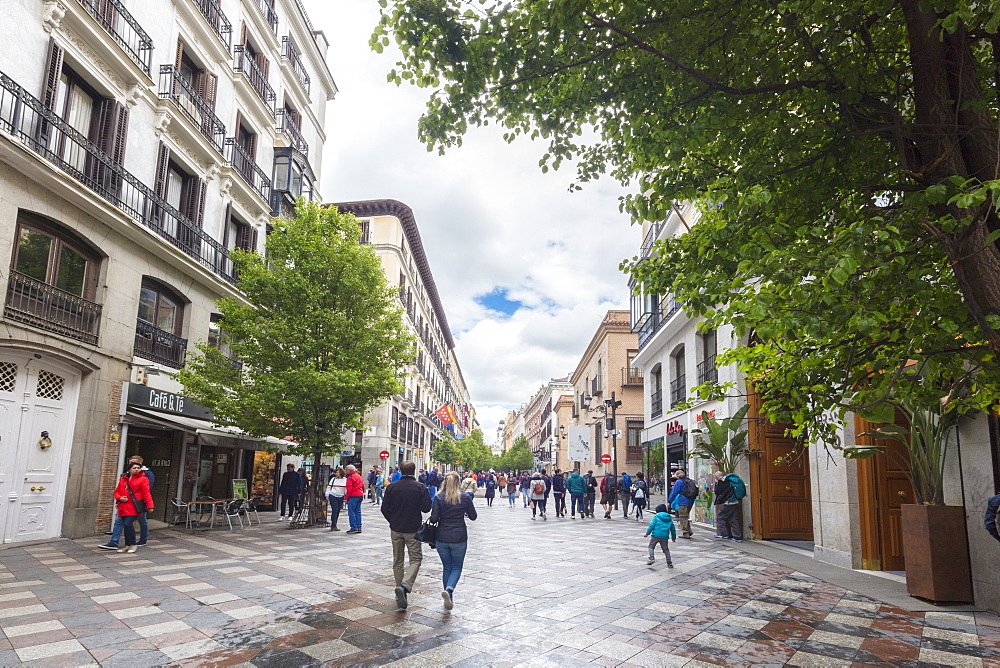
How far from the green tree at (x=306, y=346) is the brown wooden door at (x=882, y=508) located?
10.9m

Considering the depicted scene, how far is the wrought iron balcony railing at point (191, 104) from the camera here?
1623 centimetres

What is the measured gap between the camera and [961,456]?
27.4 ft

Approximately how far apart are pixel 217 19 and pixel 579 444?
20.8m

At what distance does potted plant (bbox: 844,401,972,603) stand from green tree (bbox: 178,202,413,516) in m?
11.5

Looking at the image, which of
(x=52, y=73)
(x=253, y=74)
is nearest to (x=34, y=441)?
(x=52, y=73)

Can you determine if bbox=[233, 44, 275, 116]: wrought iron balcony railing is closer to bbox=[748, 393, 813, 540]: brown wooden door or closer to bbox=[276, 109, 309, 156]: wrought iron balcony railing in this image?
bbox=[276, 109, 309, 156]: wrought iron balcony railing

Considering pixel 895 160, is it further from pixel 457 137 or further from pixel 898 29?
pixel 457 137

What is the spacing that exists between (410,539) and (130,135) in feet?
41.9

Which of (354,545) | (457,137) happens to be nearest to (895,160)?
(457,137)

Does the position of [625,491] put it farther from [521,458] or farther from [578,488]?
[521,458]

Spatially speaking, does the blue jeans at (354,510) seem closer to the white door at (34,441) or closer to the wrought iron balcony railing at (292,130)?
the white door at (34,441)

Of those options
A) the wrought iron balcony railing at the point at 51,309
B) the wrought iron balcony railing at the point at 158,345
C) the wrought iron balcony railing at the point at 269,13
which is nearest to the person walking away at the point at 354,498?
the wrought iron balcony railing at the point at 158,345

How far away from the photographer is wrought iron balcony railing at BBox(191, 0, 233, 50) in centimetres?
1802

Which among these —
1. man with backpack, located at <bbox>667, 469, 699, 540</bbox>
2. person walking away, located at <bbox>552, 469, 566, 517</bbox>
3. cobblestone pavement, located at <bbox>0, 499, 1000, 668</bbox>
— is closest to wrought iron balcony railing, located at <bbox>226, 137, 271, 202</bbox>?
cobblestone pavement, located at <bbox>0, 499, 1000, 668</bbox>
